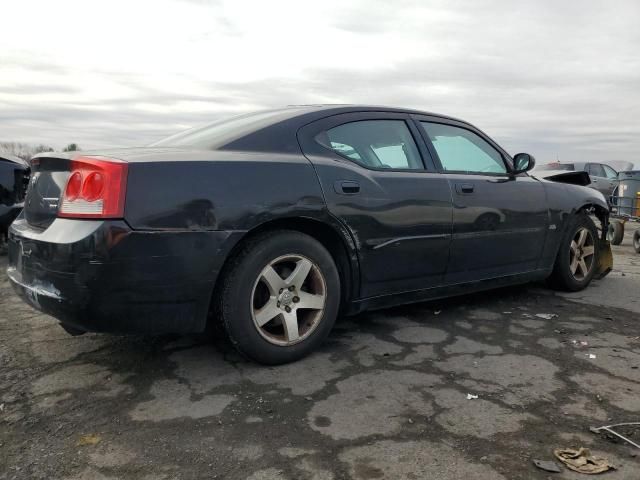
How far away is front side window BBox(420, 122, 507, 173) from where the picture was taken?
3801 mm

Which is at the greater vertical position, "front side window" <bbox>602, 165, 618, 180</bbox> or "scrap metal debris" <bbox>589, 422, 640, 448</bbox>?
"front side window" <bbox>602, 165, 618, 180</bbox>

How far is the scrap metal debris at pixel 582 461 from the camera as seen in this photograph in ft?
6.47

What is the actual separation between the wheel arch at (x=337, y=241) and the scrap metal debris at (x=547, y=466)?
57.6 inches

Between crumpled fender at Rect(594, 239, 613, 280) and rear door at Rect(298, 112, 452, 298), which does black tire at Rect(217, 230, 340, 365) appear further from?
crumpled fender at Rect(594, 239, 613, 280)

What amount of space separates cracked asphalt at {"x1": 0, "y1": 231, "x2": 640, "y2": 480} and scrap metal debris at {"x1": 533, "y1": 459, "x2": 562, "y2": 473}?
0.03 meters

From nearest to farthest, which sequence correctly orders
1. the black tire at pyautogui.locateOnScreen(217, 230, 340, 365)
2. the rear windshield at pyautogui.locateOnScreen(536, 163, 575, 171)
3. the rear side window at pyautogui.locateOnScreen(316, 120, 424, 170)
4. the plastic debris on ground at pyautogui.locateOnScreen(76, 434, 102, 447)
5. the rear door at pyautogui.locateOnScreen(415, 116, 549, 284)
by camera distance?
the plastic debris on ground at pyautogui.locateOnScreen(76, 434, 102, 447), the black tire at pyautogui.locateOnScreen(217, 230, 340, 365), the rear side window at pyautogui.locateOnScreen(316, 120, 424, 170), the rear door at pyautogui.locateOnScreen(415, 116, 549, 284), the rear windshield at pyautogui.locateOnScreen(536, 163, 575, 171)

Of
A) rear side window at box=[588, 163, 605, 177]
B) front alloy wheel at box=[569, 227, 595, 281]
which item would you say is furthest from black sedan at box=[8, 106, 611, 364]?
rear side window at box=[588, 163, 605, 177]

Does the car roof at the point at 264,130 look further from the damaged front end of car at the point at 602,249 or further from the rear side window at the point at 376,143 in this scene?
the damaged front end of car at the point at 602,249

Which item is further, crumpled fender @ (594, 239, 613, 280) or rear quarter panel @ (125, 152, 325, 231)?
crumpled fender @ (594, 239, 613, 280)

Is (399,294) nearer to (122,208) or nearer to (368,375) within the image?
(368,375)

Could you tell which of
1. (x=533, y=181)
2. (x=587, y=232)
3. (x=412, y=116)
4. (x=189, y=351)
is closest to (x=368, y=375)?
(x=189, y=351)

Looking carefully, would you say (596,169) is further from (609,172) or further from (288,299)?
(288,299)

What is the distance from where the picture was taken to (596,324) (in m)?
3.86

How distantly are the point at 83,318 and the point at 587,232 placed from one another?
4220 millimetres
